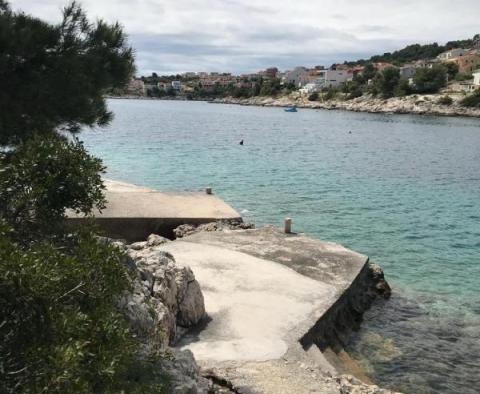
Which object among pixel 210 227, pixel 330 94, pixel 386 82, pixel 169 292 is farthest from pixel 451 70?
pixel 169 292

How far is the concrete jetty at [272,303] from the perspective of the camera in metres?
8.80

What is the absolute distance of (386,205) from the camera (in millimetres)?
29000

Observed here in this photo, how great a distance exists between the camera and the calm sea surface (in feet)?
41.6

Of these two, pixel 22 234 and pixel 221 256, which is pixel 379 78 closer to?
pixel 221 256

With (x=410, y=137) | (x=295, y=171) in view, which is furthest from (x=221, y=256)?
(x=410, y=137)

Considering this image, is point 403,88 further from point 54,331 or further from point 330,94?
point 54,331

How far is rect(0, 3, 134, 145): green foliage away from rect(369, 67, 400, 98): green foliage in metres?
134

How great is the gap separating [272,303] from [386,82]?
446 ft

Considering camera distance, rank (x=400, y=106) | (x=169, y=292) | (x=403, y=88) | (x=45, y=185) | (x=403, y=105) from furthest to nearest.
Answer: (x=403, y=88) < (x=400, y=106) < (x=403, y=105) < (x=169, y=292) < (x=45, y=185)

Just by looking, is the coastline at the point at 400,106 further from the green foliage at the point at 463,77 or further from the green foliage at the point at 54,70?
the green foliage at the point at 54,70

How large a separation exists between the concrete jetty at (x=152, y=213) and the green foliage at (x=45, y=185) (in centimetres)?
1106

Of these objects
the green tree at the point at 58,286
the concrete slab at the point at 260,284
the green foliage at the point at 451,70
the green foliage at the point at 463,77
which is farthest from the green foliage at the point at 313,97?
the green tree at the point at 58,286

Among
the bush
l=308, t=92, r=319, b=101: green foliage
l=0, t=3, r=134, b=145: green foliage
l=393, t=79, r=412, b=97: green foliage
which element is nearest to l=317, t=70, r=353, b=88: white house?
l=308, t=92, r=319, b=101: green foliage

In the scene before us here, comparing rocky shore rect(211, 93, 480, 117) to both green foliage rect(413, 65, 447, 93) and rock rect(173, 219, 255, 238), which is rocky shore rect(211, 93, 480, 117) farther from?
rock rect(173, 219, 255, 238)
